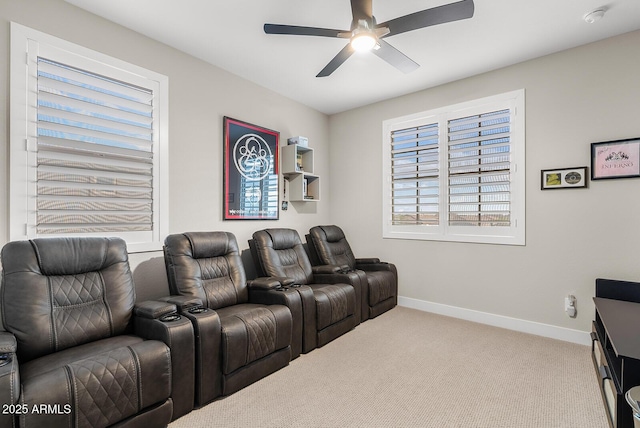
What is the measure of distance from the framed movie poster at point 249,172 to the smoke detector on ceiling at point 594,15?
3.18 metres

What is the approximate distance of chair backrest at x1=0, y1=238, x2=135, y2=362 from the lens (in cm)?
183

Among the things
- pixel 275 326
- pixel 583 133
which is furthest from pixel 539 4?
pixel 275 326

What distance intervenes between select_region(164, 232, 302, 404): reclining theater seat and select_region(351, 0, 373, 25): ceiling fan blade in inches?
82.9

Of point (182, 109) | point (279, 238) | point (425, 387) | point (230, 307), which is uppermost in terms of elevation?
point (182, 109)

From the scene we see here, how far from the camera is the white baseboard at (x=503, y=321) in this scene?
311 cm

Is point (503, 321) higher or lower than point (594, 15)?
lower

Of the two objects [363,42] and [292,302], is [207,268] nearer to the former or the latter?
[292,302]

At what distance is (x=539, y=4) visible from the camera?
7.92 feet

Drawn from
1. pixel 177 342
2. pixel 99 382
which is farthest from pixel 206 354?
pixel 99 382

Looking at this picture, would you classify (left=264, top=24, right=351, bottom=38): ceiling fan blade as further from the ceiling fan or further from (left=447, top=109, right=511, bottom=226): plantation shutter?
(left=447, top=109, right=511, bottom=226): plantation shutter

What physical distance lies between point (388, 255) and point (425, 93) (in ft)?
7.23

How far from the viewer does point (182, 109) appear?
10.3 ft

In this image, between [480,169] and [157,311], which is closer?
[157,311]

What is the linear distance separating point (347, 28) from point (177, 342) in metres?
2.75
